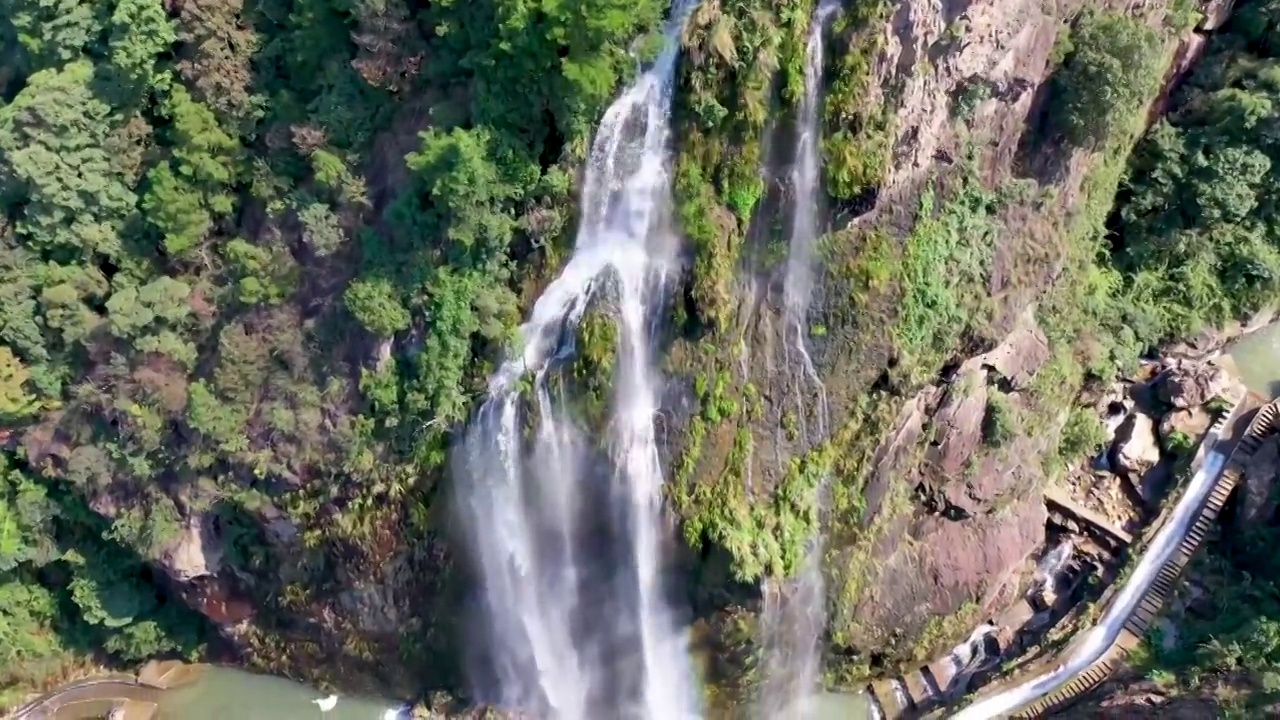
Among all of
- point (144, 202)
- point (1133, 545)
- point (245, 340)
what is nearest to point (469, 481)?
point (245, 340)

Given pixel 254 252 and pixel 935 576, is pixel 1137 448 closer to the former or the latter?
pixel 935 576

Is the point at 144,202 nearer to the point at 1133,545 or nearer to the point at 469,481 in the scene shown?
the point at 469,481

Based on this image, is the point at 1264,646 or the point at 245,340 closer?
the point at 1264,646

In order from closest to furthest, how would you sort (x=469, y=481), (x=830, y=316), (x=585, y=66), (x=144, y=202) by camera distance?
(x=585, y=66) < (x=830, y=316) < (x=469, y=481) < (x=144, y=202)

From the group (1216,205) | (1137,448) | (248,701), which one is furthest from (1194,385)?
(248,701)

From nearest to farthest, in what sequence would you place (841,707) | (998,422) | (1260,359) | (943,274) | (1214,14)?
(943,274), (998,422), (841,707), (1214,14), (1260,359)

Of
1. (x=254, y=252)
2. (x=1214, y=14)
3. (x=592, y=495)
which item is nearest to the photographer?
(x=592, y=495)
